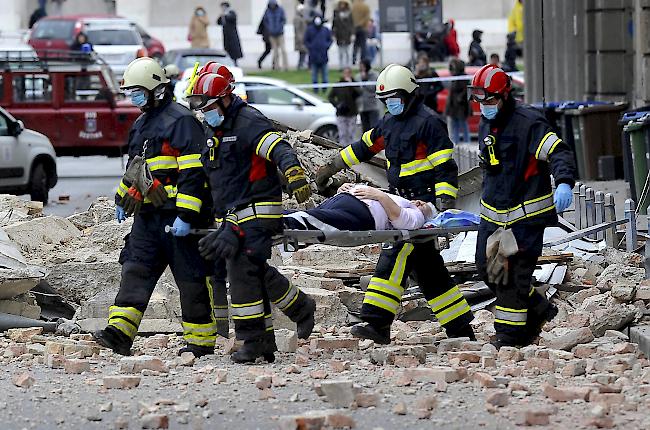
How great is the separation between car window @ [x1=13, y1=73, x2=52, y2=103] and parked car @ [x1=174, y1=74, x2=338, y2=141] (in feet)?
10.9

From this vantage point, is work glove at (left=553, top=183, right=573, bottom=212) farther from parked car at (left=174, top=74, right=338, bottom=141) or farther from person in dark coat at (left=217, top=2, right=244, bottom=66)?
person in dark coat at (left=217, top=2, right=244, bottom=66)

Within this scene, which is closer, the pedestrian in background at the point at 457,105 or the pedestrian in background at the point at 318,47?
the pedestrian in background at the point at 457,105

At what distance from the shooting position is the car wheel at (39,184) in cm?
2239

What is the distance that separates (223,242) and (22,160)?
511 inches

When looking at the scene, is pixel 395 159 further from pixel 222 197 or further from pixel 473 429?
pixel 473 429

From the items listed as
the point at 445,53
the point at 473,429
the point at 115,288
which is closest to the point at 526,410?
the point at 473,429

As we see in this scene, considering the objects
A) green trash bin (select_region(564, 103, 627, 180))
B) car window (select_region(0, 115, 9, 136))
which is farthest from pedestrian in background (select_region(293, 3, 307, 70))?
green trash bin (select_region(564, 103, 627, 180))

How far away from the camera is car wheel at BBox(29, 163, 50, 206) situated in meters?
22.4

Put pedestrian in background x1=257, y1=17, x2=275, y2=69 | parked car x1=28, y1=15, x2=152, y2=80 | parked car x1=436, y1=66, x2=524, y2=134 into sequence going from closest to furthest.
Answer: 1. parked car x1=436, y1=66, x2=524, y2=134
2. parked car x1=28, y1=15, x2=152, y2=80
3. pedestrian in background x1=257, y1=17, x2=275, y2=69

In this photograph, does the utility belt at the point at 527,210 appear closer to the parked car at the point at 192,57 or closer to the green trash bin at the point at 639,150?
the green trash bin at the point at 639,150

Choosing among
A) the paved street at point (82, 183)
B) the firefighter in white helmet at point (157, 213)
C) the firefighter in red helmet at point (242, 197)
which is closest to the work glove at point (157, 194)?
the firefighter in white helmet at point (157, 213)

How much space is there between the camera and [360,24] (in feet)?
135

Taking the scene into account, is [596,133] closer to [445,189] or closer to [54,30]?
[445,189]

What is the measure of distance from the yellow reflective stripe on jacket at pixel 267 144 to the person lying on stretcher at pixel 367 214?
58 cm
